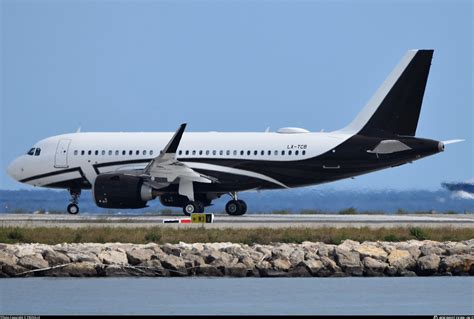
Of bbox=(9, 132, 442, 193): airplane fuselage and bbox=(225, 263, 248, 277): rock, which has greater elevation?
bbox=(9, 132, 442, 193): airplane fuselage

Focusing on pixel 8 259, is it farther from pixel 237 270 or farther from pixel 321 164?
pixel 321 164

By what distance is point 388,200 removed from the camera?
65.8 m

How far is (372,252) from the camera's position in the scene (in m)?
37.4

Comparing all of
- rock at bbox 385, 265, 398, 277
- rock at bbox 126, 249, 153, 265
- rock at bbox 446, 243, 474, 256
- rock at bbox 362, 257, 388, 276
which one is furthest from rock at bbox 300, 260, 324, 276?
rock at bbox 126, 249, 153, 265

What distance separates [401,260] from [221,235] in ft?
22.3

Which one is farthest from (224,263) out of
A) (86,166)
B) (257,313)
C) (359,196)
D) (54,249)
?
(359,196)

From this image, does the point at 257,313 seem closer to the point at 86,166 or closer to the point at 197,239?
the point at 197,239

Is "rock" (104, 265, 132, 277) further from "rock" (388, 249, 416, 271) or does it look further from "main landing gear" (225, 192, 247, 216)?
"main landing gear" (225, 192, 247, 216)

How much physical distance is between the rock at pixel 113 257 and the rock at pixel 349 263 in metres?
5.91

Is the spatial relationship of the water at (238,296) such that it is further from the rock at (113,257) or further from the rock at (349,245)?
the rock at (349,245)

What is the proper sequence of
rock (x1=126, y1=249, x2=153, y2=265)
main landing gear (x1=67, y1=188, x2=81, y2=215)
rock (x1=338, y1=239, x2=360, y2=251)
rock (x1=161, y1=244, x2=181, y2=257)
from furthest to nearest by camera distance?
main landing gear (x1=67, y1=188, x2=81, y2=215) < rock (x1=338, y1=239, x2=360, y2=251) < rock (x1=161, y1=244, x2=181, y2=257) < rock (x1=126, y1=249, x2=153, y2=265)

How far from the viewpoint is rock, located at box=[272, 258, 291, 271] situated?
3656 cm

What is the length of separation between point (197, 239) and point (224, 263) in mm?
4265

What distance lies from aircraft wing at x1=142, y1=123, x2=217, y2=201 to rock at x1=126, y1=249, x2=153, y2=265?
1566cm
